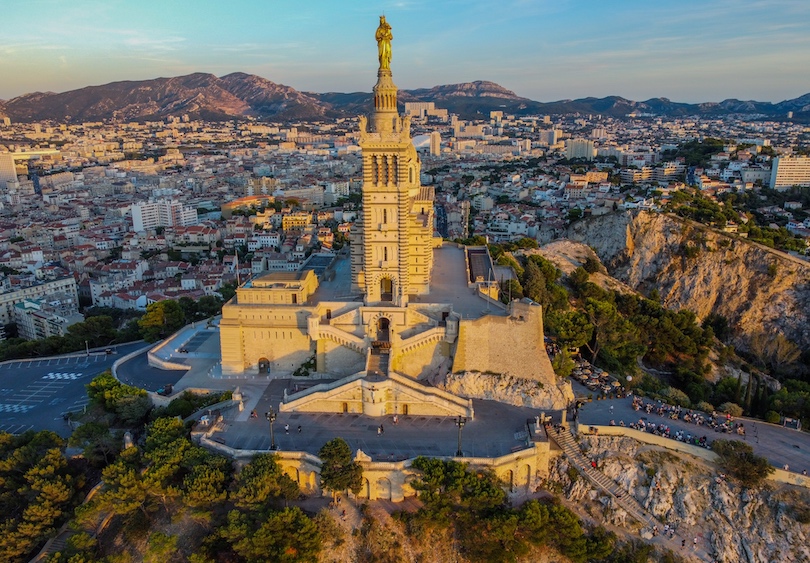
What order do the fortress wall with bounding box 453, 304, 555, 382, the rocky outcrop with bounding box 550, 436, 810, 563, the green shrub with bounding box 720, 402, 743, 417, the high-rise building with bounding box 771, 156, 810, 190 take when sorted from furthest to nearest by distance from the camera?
the high-rise building with bounding box 771, 156, 810, 190, the fortress wall with bounding box 453, 304, 555, 382, the green shrub with bounding box 720, 402, 743, 417, the rocky outcrop with bounding box 550, 436, 810, 563

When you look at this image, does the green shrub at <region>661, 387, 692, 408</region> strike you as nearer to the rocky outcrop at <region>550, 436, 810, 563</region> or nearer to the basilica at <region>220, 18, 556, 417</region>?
the rocky outcrop at <region>550, 436, 810, 563</region>

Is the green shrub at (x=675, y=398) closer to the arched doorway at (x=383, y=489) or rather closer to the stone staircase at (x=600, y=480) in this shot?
the stone staircase at (x=600, y=480)

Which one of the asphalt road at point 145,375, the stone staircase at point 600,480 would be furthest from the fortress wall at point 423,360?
the asphalt road at point 145,375

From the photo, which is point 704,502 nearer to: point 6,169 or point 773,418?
point 773,418

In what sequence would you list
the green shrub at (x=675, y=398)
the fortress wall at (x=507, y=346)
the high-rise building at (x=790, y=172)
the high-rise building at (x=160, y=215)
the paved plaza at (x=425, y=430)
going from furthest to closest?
the high-rise building at (x=160, y=215) < the high-rise building at (x=790, y=172) < the green shrub at (x=675, y=398) < the fortress wall at (x=507, y=346) < the paved plaza at (x=425, y=430)

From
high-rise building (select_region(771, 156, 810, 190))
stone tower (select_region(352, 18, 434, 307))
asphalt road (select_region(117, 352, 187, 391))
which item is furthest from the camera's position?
high-rise building (select_region(771, 156, 810, 190))

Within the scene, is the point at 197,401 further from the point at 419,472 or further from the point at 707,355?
the point at 707,355

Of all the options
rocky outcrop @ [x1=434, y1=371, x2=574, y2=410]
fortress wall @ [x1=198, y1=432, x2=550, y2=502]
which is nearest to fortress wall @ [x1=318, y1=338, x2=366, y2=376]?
rocky outcrop @ [x1=434, y1=371, x2=574, y2=410]

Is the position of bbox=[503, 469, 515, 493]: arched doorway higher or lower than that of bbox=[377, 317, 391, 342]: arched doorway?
lower
